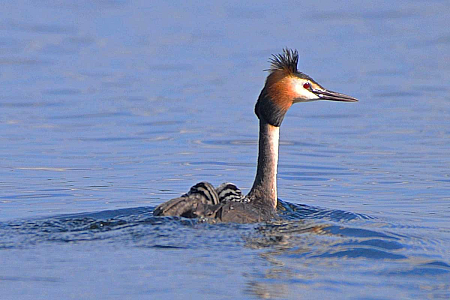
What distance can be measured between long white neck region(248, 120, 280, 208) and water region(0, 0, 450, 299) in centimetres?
35

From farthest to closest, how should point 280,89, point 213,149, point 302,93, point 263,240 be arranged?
point 213,149 < point 302,93 < point 280,89 < point 263,240

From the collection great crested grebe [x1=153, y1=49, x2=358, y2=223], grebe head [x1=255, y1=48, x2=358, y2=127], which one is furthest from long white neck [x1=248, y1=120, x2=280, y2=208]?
grebe head [x1=255, y1=48, x2=358, y2=127]

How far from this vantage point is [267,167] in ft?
35.0

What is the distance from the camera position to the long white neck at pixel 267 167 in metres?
10.6

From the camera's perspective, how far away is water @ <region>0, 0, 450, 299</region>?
8070 millimetres

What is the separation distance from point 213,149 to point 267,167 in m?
4.24

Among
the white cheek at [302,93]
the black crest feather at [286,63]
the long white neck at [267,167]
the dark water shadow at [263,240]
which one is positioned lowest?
the dark water shadow at [263,240]

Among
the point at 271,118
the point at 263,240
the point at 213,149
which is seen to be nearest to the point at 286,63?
the point at 271,118

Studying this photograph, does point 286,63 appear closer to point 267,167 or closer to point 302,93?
point 302,93

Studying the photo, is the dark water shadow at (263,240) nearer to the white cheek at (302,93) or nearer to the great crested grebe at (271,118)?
the great crested grebe at (271,118)

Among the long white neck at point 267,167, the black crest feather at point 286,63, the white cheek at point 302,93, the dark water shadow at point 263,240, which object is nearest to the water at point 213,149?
the dark water shadow at point 263,240

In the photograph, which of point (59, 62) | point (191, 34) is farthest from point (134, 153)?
point (191, 34)

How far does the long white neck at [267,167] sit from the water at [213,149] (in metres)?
0.35

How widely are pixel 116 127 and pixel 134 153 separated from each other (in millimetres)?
1950
